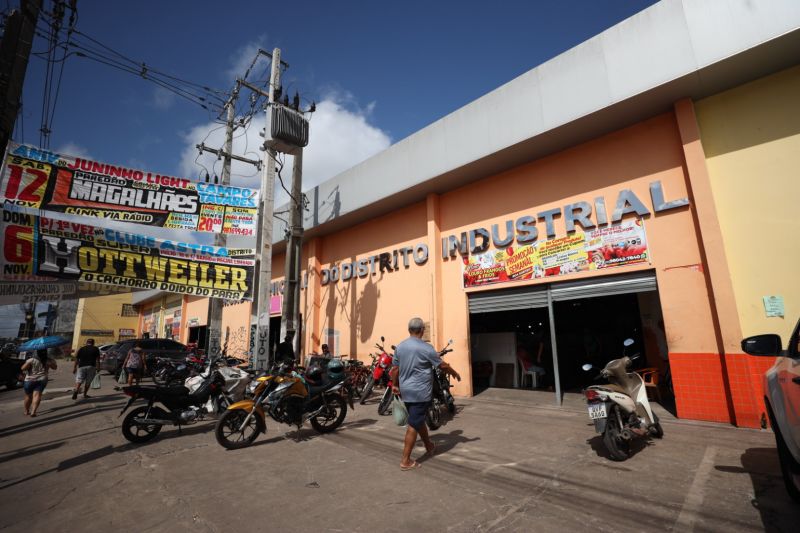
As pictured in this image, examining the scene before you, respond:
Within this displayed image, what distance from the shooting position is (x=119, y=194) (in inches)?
362

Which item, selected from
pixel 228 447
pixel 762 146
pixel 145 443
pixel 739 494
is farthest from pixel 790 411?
pixel 145 443

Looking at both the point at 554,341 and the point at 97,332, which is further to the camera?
the point at 97,332

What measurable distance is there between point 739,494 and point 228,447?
6182mm

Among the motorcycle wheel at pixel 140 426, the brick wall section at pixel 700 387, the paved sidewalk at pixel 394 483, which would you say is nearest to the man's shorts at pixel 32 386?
the paved sidewalk at pixel 394 483

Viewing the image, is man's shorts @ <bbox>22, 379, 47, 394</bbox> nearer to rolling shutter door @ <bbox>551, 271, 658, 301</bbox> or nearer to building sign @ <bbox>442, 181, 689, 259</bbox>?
building sign @ <bbox>442, 181, 689, 259</bbox>

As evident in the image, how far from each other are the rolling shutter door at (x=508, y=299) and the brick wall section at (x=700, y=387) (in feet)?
9.26

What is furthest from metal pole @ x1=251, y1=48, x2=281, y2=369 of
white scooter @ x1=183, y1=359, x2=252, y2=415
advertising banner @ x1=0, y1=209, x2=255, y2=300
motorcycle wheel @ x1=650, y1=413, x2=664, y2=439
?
motorcycle wheel @ x1=650, y1=413, x2=664, y2=439

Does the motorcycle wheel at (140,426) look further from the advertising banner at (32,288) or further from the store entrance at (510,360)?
the store entrance at (510,360)

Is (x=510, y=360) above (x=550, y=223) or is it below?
below

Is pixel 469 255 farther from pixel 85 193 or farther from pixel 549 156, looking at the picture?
pixel 85 193

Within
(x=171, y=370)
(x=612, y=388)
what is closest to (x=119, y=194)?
(x=171, y=370)

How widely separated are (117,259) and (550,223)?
1035 cm

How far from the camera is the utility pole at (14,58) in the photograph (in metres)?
5.33

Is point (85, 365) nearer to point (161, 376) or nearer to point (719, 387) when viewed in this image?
point (161, 376)
